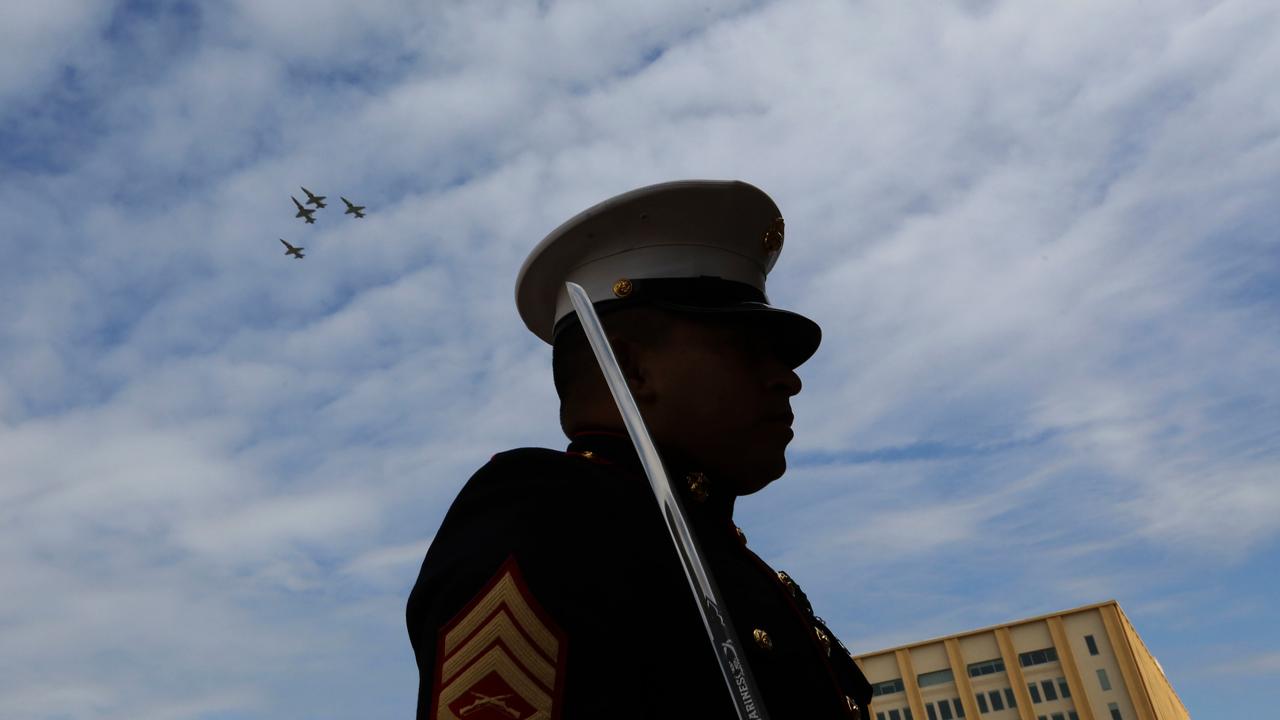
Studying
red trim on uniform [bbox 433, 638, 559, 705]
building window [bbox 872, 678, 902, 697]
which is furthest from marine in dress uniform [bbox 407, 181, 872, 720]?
building window [bbox 872, 678, 902, 697]

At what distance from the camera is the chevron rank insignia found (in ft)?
5.64

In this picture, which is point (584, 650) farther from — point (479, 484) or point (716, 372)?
point (716, 372)

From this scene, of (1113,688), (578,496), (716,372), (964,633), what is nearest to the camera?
(578,496)

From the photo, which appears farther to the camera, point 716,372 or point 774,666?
point 716,372

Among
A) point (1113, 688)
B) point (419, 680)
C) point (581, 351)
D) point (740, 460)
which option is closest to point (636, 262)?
point (581, 351)

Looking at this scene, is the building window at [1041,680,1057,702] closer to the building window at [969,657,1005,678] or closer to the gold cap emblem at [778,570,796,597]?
the building window at [969,657,1005,678]

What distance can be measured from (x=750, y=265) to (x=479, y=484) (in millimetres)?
1206

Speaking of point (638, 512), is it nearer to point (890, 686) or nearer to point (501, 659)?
point (501, 659)

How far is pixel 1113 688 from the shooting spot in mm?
41156

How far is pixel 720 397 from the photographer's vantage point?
2.57 m

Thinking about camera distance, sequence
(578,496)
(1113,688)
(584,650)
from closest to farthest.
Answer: (584,650) < (578,496) < (1113,688)

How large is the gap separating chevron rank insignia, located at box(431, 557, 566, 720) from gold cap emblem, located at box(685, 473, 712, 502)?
2.80 ft

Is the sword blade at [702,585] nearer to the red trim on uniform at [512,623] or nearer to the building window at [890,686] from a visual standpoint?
the red trim on uniform at [512,623]

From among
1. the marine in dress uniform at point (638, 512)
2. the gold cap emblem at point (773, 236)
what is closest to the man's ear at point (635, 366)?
the marine in dress uniform at point (638, 512)
